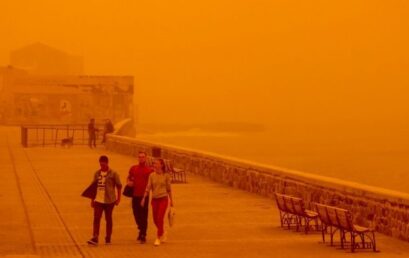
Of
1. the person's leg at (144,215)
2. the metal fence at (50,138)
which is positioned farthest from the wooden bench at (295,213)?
the metal fence at (50,138)

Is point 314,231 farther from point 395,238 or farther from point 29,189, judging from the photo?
point 29,189

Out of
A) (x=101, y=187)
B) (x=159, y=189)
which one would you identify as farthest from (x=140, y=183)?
(x=101, y=187)

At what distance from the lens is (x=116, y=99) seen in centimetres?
8769

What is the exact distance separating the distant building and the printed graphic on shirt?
71.0 meters

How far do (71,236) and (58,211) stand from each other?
4.06m

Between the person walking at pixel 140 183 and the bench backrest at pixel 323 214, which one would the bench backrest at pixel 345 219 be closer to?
the bench backrest at pixel 323 214

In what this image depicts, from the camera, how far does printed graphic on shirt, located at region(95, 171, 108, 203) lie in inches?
580

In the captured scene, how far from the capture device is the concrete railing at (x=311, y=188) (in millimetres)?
15500

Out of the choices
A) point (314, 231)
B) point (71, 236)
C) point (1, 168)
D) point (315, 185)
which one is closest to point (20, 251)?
point (71, 236)

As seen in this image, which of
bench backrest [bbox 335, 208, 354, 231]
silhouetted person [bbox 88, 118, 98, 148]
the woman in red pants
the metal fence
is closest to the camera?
bench backrest [bbox 335, 208, 354, 231]

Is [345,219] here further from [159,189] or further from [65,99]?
[65,99]

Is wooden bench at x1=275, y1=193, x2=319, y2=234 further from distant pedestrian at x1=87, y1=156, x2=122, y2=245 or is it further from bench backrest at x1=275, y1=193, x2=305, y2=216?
distant pedestrian at x1=87, y1=156, x2=122, y2=245

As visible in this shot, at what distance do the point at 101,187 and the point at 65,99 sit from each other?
3082 inches

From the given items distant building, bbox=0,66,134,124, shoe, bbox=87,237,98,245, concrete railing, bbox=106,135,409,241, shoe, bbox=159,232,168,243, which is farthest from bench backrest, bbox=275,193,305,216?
distant building, bbox=0,66,134,124
